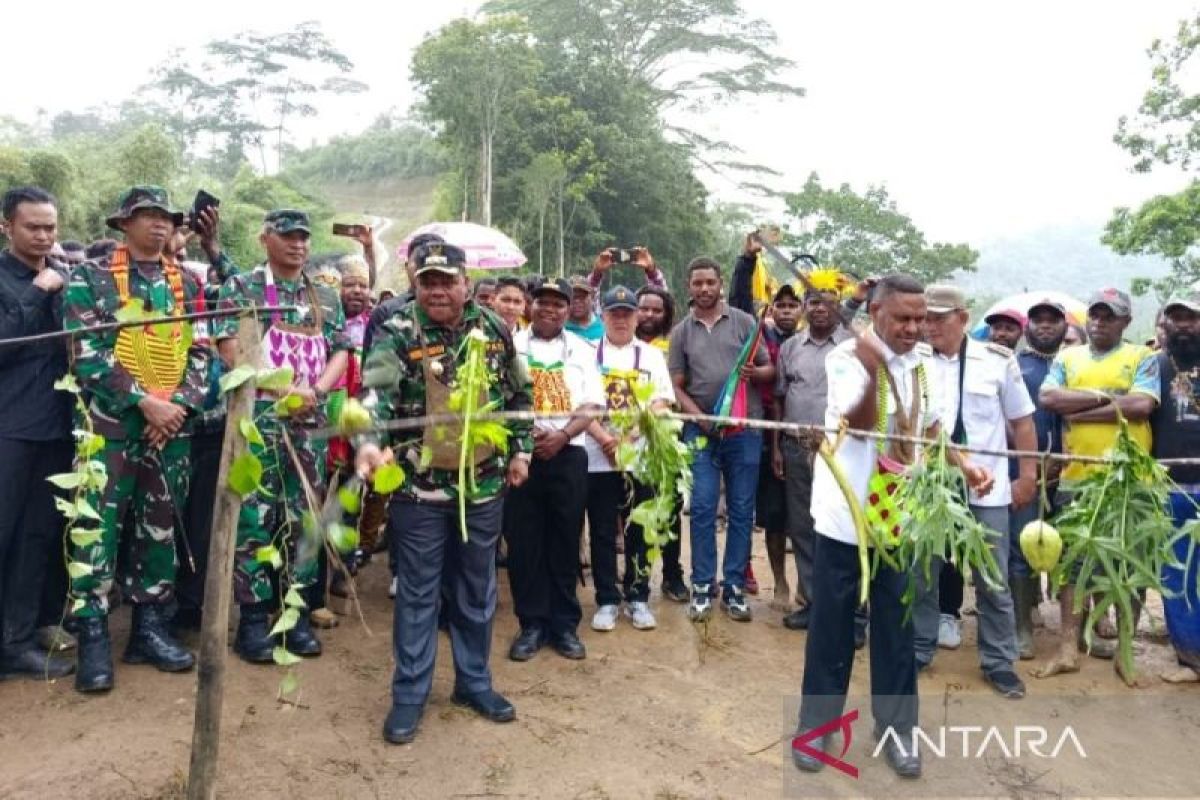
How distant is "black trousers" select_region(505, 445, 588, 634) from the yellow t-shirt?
9.81 feet

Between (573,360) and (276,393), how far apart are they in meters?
1.67

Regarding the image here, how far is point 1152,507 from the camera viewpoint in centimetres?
309

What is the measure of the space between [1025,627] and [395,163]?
5493 centimetres

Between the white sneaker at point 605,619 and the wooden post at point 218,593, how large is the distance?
8.51 feet

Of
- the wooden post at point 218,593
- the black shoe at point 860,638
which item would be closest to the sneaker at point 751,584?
the black shoe at point 860,638

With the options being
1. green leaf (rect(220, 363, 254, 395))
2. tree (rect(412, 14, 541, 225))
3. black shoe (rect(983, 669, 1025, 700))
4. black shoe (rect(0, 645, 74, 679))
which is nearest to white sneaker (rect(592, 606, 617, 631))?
black shoe (rect(983, 669, 1025, 700))

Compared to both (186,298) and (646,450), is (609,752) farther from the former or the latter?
(186,298)

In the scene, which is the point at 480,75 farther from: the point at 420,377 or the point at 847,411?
the point at 847,411

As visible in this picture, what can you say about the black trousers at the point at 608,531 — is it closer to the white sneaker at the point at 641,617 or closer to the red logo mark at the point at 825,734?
the white sneaker at the point at 641,617

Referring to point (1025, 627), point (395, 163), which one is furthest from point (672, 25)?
point (1025, 627)

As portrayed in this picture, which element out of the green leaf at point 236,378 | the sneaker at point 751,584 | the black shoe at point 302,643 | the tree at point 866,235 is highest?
the tree at point 866,235

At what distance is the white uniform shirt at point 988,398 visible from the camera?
15.1 ft

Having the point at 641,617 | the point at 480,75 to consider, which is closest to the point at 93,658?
A: the point at 641,617

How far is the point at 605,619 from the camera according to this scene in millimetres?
5195
